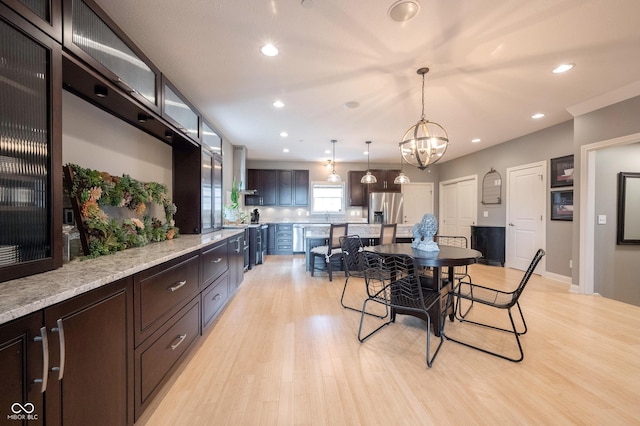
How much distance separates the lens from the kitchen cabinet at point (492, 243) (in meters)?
5.38

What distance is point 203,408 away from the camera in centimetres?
154

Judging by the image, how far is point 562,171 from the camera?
14.0 ft

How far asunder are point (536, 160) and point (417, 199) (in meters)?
3.28

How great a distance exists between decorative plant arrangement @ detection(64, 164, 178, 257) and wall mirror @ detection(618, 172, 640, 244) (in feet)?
18.8

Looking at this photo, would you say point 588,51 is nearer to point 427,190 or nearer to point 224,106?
point 224,106

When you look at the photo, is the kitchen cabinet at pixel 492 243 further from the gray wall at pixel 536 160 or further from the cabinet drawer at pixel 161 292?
the cabinet drawer at pixel 161 292

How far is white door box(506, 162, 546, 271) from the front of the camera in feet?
15.3

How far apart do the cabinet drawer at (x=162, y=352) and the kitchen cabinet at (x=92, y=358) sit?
93mm

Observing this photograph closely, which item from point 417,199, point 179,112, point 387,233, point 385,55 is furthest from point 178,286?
point 417,199

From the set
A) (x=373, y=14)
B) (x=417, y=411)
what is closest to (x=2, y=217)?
(x=417, y=411)

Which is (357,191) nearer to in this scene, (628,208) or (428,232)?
(428,232)

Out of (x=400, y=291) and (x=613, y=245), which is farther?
(x=613, y=245)

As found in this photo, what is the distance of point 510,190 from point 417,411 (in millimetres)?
5240

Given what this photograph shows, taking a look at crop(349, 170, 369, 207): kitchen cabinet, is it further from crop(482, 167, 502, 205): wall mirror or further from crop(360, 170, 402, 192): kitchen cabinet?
crop(482, 167, 502, 205): wall mirror
